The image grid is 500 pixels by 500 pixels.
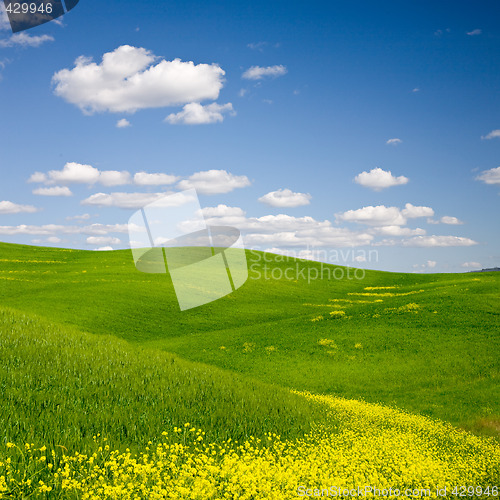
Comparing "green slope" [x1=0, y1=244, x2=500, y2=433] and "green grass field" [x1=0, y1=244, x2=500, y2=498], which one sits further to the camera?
"green slope" [x1=0, y1=244, x2=500, y2=433]

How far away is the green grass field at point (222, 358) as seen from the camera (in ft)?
37.2

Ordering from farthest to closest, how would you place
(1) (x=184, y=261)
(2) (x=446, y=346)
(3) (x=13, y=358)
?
(1) (x=184, y=261)
(2) (x=446, y=346)
(3) (x=13, y=358)

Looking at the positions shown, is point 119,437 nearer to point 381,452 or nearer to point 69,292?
point 381,452

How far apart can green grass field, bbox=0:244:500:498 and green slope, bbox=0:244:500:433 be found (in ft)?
0.59

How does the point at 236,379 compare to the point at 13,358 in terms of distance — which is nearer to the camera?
the point at 13,358

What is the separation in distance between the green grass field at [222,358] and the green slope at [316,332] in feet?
0.59

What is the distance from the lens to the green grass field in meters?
11.3

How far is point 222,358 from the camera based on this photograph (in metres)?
36.2

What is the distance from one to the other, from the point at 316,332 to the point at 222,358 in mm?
10718

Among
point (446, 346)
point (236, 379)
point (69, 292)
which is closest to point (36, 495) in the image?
point (236, 379)

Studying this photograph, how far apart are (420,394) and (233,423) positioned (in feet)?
62.2

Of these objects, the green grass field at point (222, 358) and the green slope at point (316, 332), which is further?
the green slope at point (316, 332)

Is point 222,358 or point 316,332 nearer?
point 222,358

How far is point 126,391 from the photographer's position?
13.1 m
